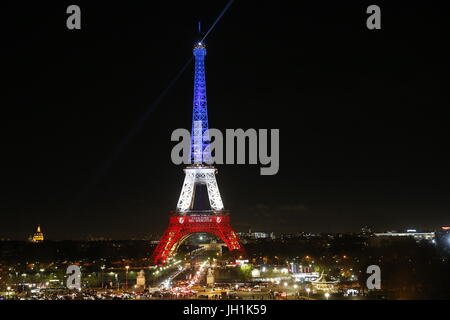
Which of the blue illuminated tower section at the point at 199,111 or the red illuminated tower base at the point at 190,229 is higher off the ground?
the blue illuminated tower section at the point at 199,111

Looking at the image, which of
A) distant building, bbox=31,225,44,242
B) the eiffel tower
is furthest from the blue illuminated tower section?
distant building, bbox=31,225,44,242

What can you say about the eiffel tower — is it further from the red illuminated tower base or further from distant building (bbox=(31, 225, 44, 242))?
distant building (bbox=(31, 225, 44, 242))

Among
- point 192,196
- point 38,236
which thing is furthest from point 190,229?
point 38,236

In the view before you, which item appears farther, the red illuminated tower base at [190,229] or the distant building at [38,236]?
the distant building at [38,236]

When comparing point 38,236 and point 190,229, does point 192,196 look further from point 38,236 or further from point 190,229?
point 38,236

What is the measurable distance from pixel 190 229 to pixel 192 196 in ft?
10.9

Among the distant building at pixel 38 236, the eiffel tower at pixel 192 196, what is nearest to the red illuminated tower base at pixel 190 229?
the eiffel tower at pixel 192 196

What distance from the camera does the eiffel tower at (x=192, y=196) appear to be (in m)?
60.4

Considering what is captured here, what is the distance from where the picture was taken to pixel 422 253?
4041 cm

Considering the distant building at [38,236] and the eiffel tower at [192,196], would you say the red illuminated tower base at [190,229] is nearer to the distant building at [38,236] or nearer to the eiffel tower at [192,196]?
the eiffel tower at [192,196]

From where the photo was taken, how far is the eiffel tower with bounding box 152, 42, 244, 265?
60.4m
